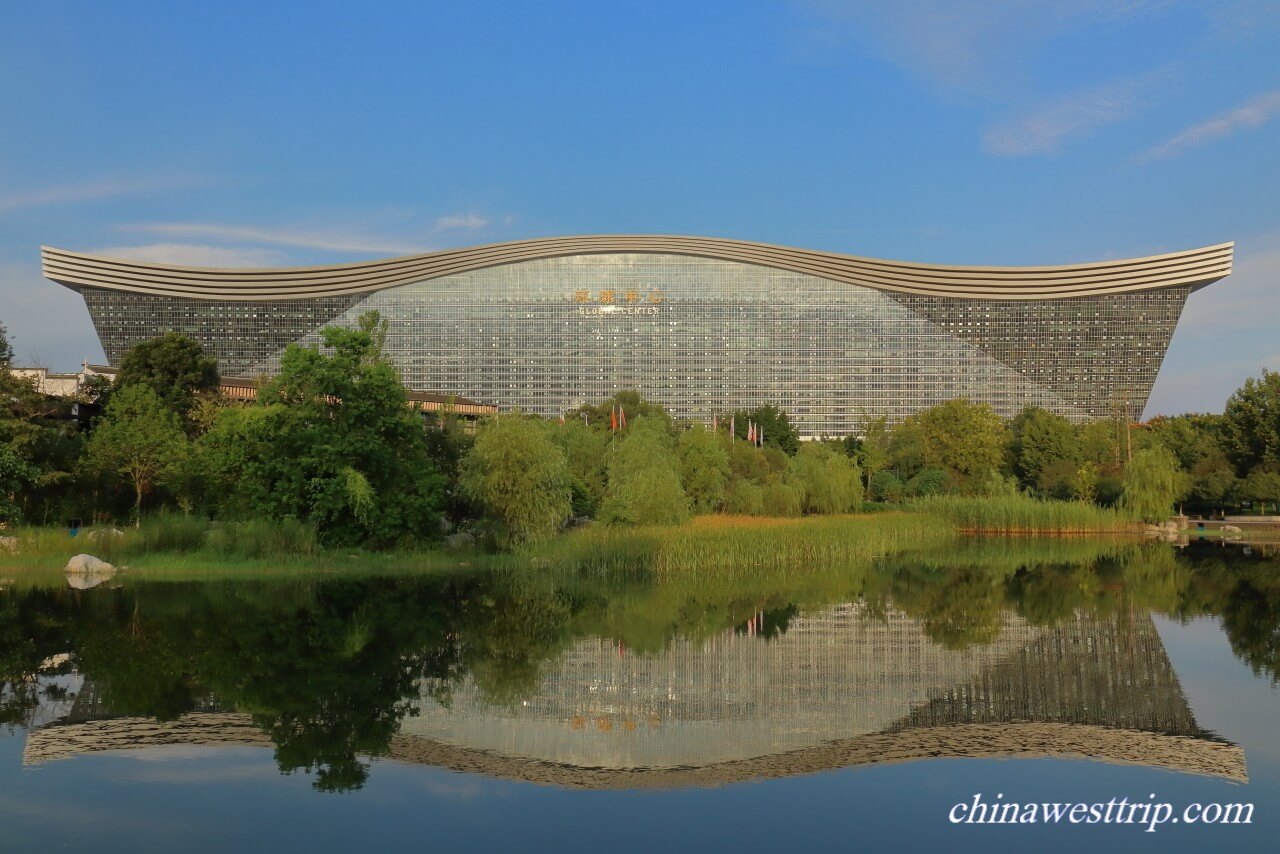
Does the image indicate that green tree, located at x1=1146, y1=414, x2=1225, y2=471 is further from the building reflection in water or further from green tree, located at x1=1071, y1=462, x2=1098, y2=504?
the building reflection in water

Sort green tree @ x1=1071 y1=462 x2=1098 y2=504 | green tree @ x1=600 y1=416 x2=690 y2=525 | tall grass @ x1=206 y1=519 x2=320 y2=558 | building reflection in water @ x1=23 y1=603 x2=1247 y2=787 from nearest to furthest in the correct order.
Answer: building reflection in water @ x1=23 y1=603 x2=1247 y2=787, tall grass @ x1=206 y1=519 x2=320 y2=558, green tree @ x1=600 y1=416 x2=690 y2=525, green tree @ x1=1071 y1=462 x2=1098 y2=504

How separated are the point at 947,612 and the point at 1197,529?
101 ft

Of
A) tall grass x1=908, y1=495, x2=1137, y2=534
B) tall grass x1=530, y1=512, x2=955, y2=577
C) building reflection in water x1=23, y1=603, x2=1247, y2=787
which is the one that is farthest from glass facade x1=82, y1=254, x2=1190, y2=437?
building reflection in water x1=23, y1=603, x2=1247, y2=787

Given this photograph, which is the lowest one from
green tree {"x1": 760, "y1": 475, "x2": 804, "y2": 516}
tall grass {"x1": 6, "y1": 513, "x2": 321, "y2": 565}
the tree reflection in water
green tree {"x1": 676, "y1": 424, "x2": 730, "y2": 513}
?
the tree reflection in water

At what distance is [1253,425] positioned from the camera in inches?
1922

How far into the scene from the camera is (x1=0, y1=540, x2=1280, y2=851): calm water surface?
7527mm

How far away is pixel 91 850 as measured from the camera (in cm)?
693

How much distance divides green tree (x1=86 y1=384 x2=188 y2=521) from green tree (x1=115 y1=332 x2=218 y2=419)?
3.69 m

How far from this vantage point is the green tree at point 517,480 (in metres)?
27.2

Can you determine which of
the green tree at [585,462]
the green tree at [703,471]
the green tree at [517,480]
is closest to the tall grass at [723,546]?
the green tree at [517,480]

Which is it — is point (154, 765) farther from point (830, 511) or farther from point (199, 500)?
point (830, 511)

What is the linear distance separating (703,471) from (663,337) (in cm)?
7094

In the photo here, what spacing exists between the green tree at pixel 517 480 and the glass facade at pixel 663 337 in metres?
78.1

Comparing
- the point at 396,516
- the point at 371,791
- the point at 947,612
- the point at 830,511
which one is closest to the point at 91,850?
the point at 371,791
